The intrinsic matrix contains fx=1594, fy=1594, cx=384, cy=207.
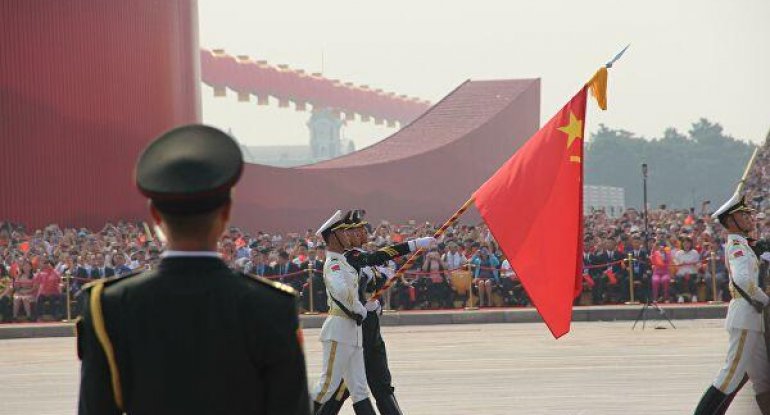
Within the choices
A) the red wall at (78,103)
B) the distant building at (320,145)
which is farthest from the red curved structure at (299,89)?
the distant building at (320,145)

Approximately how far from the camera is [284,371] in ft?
12.3

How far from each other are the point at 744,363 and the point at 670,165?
13673 centimetres

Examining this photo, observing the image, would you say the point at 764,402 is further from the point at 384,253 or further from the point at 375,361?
the point at 375,361

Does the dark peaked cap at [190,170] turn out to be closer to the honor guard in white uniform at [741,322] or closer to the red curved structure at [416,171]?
the honor guard in white uniform at [741,322]

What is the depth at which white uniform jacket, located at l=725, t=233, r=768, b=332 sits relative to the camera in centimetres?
964

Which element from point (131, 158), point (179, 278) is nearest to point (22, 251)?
point (131, 158)

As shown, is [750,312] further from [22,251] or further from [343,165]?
[343,165]

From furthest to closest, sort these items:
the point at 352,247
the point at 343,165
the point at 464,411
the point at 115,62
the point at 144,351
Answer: the point at 343,165 < the point at 115,62 < the point at 464,411 < the point at 352,247 < the point at 144,351

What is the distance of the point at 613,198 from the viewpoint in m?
93.4

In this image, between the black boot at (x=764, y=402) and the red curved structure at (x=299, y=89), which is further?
the red curved structure at (x=299, y=89)

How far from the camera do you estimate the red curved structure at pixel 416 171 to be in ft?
134

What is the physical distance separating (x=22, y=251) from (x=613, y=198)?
6934 centimetres

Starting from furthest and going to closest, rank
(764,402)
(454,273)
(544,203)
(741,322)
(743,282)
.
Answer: (454,273) < (544,203) < (743,282) < (741,322) < (764,402)

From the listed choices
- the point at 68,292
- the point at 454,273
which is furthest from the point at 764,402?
the point at 68,292
